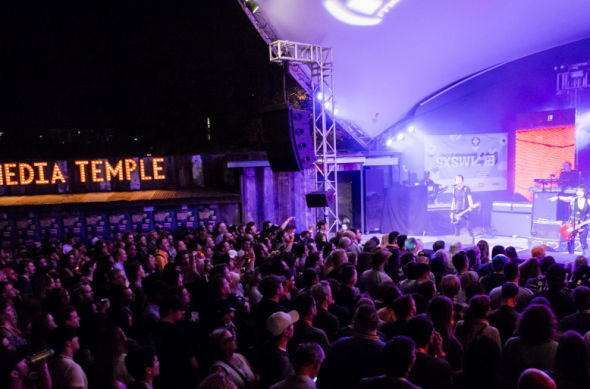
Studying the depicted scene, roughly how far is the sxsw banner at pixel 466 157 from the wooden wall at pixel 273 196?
466 cm

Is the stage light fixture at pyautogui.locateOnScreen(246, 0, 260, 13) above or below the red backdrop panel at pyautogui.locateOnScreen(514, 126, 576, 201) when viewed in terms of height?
above

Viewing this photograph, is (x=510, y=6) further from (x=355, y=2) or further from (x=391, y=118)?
(x=391, y=118)

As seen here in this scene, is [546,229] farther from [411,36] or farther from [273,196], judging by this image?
[273,196]

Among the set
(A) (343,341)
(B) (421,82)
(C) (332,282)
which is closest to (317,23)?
(B) (421,82)

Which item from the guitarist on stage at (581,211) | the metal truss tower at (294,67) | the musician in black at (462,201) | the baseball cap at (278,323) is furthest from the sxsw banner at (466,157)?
the baseball cap at (278,323)

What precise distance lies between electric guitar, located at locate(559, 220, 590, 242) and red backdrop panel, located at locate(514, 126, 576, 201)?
4248 mm

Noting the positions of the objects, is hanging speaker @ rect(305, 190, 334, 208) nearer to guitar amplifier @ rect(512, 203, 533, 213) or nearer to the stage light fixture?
the stage light fixture

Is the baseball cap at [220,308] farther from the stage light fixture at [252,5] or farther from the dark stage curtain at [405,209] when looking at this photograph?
the dark stage curtain at [405,209]

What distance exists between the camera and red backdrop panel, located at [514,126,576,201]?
12539 millimetres

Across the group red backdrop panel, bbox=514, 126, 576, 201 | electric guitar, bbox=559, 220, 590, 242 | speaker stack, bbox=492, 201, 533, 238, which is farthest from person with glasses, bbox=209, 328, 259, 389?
red backdrop panel, bbox=514, 126, 576, 201

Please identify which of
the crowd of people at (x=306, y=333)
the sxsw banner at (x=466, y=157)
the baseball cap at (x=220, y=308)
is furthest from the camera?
the sxsw banner at (x=466, y=157)

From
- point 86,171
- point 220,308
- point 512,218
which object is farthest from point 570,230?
point 86,171

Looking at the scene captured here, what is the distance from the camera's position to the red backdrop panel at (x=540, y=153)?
1254cm

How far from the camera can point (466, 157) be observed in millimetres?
13547
